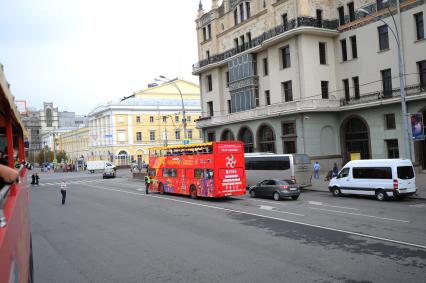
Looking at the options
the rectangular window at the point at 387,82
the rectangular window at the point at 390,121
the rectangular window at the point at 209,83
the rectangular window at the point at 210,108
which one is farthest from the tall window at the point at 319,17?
the rectangular window at the point at 210,108

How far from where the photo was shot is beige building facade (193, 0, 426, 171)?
118ft

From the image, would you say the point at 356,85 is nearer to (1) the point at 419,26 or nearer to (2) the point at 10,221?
(1) the point at 419,26

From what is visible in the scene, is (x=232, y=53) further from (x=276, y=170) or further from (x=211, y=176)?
(x=211, y=176)

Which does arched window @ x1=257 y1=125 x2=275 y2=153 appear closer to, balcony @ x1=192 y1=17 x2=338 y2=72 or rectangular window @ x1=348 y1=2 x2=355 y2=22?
balcony @ x1=192 y1=17 x2=338 y2=72

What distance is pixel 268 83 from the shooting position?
46.3m

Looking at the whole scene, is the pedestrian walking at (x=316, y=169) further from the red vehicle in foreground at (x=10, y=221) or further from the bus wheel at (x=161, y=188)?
the red vehicle in foreground at (x=10, y=221)

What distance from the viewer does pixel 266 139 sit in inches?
1823

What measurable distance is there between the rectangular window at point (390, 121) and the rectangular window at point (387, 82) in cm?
188

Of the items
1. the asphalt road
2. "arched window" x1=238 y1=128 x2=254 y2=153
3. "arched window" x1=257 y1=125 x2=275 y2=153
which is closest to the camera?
the asphalt road

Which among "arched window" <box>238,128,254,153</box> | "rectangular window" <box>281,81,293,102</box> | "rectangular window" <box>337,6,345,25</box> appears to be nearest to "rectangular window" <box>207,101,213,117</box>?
"arched window" <box>238,128,254,153</box>

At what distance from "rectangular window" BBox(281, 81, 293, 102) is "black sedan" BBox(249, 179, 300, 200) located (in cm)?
1880

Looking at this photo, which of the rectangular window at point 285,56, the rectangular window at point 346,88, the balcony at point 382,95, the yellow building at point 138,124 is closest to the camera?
the balcony at point 382,95

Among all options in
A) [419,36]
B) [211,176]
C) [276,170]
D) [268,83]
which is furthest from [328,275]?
[268,83]

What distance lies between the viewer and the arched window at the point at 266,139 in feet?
A: 149
